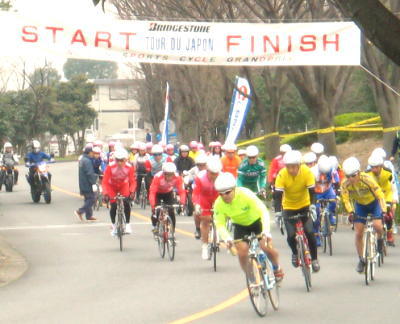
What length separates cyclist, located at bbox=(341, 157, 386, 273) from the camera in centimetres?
1540

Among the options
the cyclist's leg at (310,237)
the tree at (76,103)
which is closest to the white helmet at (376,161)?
the cyclist's leg at (310,237)

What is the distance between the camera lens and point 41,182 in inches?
1330

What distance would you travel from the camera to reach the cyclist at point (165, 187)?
19000 mm

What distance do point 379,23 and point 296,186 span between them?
6.47 m

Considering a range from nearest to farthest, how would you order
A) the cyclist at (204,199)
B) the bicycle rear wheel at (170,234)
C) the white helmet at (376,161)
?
the white helmet at (376,161)
the cyclist at (204,199)
the bicycle rear wheel at (170,234)

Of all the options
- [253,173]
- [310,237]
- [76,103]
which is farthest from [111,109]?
[310,237]

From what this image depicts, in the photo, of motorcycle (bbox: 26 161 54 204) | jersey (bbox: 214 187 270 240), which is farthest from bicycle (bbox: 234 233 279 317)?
motorcycle (bbox: 26 161 54 204)

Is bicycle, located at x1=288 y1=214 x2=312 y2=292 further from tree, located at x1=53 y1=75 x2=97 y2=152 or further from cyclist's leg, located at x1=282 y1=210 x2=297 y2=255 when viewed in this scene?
tree, located at x1=53 y1=75 x2=97 y2=152

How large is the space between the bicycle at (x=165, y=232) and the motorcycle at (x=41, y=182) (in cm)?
1473

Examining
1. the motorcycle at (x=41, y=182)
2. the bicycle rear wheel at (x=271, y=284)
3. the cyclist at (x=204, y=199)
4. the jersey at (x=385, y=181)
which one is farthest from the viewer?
the motorcycle at (x=41, y=182)

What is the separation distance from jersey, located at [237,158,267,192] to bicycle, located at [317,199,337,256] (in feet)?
6.89

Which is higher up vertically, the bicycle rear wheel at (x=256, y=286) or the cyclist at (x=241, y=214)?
the cyclist at (x=241, y=214)

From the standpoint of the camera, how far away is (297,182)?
15.2 meters

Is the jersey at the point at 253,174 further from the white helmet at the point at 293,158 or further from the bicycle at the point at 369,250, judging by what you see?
the white helmet at the point at 293,158
